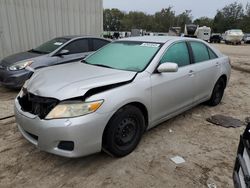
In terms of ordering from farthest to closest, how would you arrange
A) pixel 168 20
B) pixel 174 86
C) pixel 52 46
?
pixel 168 20, pixel 52 46, pixel 174 86

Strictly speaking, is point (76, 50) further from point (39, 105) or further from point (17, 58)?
point (39, 105)

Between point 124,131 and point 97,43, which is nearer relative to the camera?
point 124,131

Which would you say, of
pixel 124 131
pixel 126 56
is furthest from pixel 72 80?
pixel 126 56

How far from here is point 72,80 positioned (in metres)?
3.09

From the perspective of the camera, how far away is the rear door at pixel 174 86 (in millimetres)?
3566

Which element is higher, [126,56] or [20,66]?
[126,56]

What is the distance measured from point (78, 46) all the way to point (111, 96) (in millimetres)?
4492

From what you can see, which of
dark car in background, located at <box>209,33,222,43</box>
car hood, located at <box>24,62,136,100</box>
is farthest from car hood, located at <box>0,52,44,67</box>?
dark car in background, located at <box>209,33,222,43</box>

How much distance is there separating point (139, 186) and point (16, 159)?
1.65 meters

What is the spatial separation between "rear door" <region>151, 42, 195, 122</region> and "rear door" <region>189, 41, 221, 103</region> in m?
0.21

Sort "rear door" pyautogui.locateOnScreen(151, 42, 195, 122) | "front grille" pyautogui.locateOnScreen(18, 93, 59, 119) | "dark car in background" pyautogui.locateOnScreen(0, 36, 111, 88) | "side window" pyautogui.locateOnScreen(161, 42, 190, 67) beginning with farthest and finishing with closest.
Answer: "dark car in background" pyautogui.locateOnScreen(0, 36, 111, 88) < "side window" pyautogui.locateOnScreen(161, 42, 190, 67) < "rear door" pyautogui.locateOnScreen(151, 42, 195, 122) < "front grille" pyautogui.locateOnScreen(18, 93, 59, 119)

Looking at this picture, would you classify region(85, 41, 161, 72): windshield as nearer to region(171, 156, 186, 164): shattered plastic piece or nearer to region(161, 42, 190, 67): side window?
region(161, 42, 190, 67): side window

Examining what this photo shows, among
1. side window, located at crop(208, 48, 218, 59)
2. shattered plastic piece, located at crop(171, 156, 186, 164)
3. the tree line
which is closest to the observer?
shattered plastic piece, located at crop(171, 156, 186, 164)

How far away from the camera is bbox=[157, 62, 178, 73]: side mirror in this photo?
136 inches
